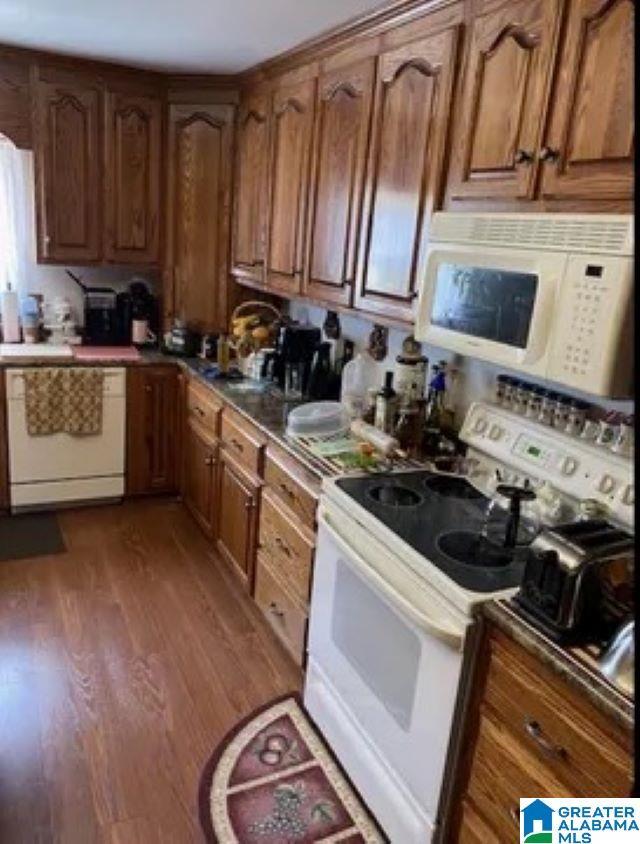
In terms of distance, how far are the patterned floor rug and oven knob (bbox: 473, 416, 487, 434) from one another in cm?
109

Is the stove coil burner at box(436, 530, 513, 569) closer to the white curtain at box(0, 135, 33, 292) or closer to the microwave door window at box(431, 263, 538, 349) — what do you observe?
the microwave door window at box(431, 263, 538, 349)

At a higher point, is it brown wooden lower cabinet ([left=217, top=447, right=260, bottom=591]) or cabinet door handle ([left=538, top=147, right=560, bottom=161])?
cabinet door handle ([left=538, top=147, right=560, bottom=161])

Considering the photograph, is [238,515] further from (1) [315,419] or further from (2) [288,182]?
(2) [288,182]

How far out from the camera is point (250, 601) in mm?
2725

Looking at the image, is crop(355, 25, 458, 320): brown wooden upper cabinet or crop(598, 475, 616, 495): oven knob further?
crop(355, 25, 458, 320): brown wooden upper cabinet

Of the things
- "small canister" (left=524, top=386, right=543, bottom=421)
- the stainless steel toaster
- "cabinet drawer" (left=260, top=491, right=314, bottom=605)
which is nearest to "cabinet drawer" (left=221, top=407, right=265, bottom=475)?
"cabinet drawer" (left=260, top=491, right=314, bottom=605)

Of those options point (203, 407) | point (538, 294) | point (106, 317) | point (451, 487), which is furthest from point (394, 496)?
point (106, 317)

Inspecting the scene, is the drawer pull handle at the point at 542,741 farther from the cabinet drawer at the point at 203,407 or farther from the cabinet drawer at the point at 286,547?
the cabinet drawer at the point at 203,407

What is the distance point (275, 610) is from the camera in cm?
241

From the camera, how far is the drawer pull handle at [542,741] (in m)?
1.19

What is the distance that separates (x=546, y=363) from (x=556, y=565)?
1.48 ft

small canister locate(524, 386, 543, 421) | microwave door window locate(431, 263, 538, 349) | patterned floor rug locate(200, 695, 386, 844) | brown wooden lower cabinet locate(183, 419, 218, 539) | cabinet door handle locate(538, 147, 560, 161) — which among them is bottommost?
patterned floor rug locate(200, 695, 386, 844)

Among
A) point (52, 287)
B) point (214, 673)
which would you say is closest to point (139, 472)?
point (52, 287)

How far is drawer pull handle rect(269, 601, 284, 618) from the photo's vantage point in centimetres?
236
